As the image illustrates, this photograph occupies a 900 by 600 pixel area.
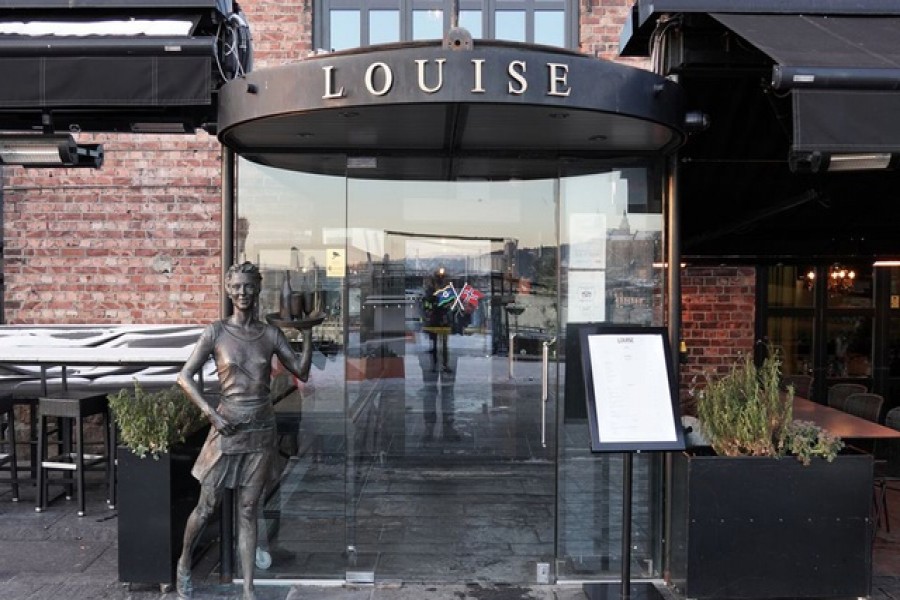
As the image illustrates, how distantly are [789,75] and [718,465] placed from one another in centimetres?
219

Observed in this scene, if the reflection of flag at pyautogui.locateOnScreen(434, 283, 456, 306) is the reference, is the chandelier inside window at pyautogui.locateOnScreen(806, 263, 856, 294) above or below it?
above

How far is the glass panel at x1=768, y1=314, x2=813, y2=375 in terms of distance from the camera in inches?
327

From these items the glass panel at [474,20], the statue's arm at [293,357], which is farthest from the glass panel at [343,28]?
the statue's arm at [293,357]

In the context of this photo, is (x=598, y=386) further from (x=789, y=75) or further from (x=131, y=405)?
(x=131, y=405)

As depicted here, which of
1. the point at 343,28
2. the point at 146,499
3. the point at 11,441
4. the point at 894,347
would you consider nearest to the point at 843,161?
the point at 146,499

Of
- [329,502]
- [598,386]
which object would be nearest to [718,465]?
[598,386]

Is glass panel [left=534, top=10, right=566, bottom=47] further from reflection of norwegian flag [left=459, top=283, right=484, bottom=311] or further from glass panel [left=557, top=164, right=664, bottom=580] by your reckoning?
glass panel [left=557, top=164, right=664, bottom=580]

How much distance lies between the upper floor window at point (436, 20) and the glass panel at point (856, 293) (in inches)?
168

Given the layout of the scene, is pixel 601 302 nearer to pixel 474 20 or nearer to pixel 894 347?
pixel 474 20

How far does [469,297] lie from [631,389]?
3701mm

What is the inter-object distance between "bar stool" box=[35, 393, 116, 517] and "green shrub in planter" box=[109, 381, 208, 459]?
143cm

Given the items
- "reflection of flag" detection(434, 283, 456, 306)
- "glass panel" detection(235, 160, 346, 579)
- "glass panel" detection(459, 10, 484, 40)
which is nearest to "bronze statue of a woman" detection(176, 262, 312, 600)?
"glass panel" detection(235, 160, 346, 579)

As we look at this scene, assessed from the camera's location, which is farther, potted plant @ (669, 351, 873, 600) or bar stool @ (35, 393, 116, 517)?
bar stool @ (35, 393, 116, 517)

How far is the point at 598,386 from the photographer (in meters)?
4.07
